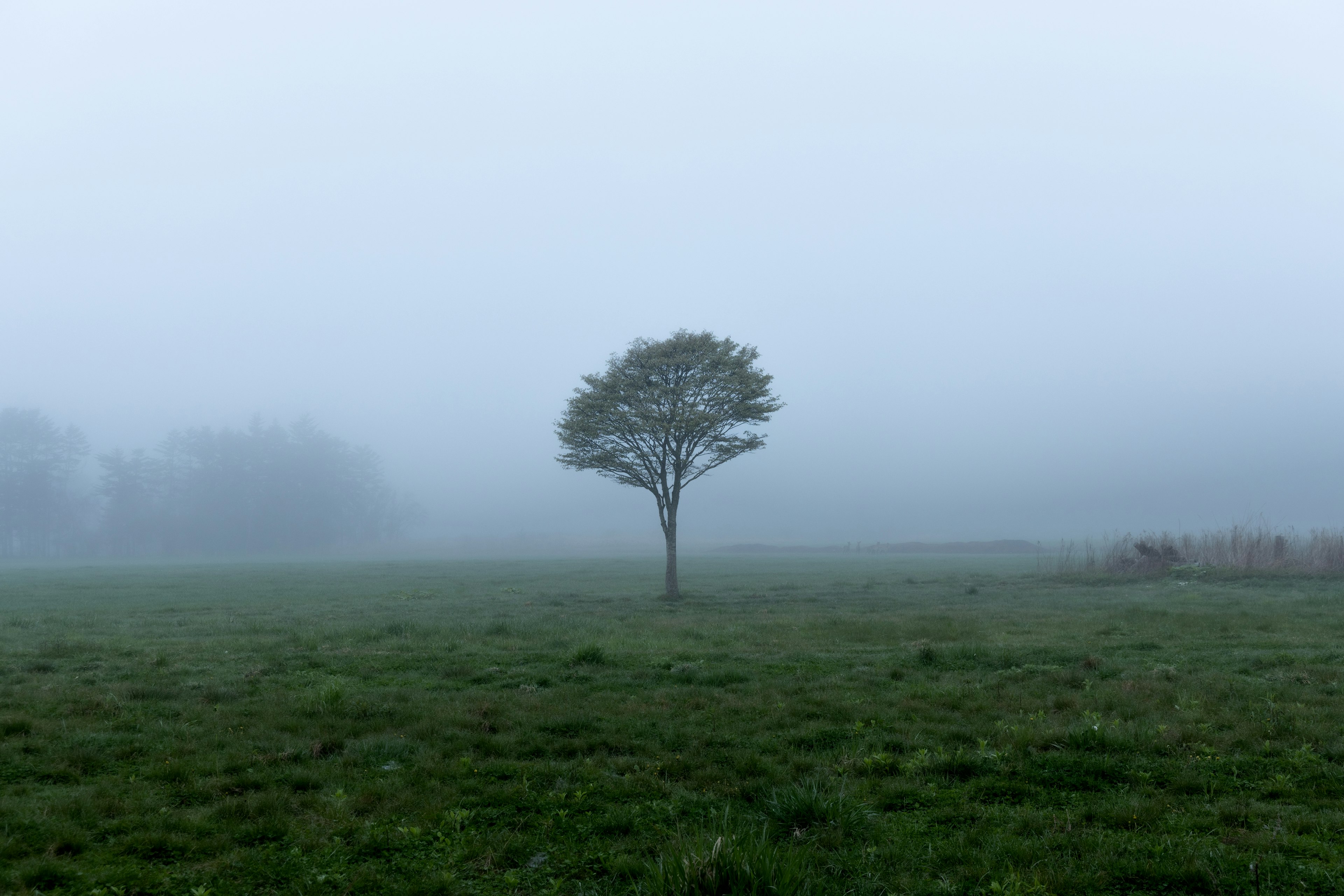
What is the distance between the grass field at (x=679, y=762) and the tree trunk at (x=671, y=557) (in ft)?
43.0

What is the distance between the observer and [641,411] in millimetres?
34594

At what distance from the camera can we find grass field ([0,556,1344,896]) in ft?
19.8

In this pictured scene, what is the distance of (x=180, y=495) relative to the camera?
125812 mm

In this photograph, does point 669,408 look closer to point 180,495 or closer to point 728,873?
point 728,873

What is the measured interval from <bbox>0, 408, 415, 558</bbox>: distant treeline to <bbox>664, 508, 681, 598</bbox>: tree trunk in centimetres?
11039

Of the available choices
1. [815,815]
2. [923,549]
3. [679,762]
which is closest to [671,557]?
[679,762]

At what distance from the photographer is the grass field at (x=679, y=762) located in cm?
604

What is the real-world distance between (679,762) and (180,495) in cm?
14476

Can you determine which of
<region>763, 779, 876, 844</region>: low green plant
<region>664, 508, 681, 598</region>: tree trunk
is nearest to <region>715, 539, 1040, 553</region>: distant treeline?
<region>664, 508, 681, 598</region>: tree trunk

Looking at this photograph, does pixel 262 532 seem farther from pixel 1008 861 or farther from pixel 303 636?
pixel 1008 861

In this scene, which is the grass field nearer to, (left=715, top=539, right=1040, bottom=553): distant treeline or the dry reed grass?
the dry reed grass

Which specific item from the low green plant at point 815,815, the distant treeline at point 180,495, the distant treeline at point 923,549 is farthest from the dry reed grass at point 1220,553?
the distant treeline at point 180,495

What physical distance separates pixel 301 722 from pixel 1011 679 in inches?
484

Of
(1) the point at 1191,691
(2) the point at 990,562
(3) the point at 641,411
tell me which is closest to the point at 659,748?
(1) the point at 1191,691
